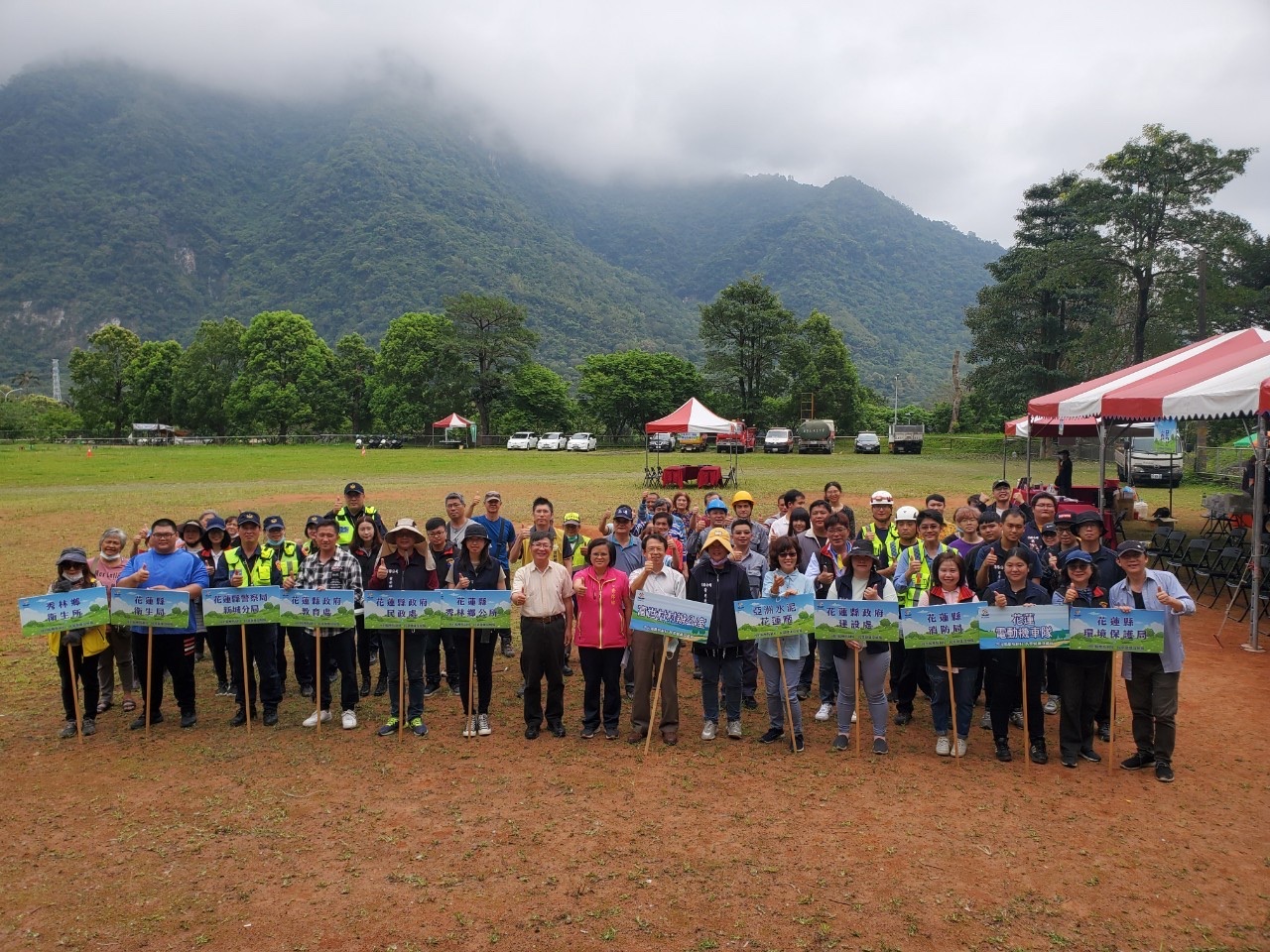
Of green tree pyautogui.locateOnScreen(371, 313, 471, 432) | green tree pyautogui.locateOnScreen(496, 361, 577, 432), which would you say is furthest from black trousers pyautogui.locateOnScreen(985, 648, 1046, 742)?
green tree pyautogui.locateOnScreen(371, 313, 471, 432)

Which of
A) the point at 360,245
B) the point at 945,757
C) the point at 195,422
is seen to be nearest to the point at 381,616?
the point at 945,757

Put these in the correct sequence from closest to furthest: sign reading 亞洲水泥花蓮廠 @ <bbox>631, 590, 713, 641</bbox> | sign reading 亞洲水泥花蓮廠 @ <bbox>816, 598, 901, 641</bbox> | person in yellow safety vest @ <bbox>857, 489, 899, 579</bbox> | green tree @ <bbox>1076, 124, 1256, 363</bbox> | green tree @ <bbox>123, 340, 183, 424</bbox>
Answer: sign reading 亞洲水泥花蓮廠 @ <bbox>816, 598, 901, 641</bbox> < sign reading 亞洲水泥花蓮廠 @ <bbox>631, 590, 713, 641</bbox> < person in yellow safety vest @ <bbox>857, 489, 899, 579</bbox> < green tree @ <bbox>1076, 124, 1256, 363</bbox> < green tree @ <bbox>123, 340, 183, 424</bbox>

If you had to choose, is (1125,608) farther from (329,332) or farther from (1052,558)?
(329,332)

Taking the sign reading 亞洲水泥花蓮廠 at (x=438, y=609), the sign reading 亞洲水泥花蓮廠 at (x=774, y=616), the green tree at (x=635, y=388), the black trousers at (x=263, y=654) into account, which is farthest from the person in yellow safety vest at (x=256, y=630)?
the green tree at (x=635, y=388)

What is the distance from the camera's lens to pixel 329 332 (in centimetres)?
12238

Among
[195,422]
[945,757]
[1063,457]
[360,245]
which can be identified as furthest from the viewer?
[360,245]

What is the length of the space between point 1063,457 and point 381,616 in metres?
16.4

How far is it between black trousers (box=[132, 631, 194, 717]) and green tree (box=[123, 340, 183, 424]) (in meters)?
76.7

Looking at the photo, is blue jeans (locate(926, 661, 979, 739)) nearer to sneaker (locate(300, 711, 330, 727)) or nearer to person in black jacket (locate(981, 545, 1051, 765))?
person in black jacket (locate(981, 545, 1051, 765))

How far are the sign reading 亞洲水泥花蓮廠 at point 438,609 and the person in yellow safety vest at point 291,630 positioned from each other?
2.85ft

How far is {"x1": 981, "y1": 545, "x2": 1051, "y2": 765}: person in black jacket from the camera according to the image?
18.8ft

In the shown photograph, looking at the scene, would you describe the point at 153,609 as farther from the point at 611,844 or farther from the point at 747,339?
the point at 747,339

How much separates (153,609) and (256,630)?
80 cm

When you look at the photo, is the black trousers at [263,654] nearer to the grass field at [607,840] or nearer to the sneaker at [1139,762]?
the grass field at [607,840]
